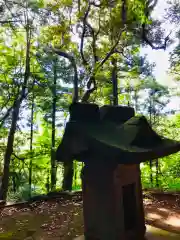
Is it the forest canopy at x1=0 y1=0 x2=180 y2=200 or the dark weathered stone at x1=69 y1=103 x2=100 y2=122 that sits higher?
the forest canopy at x1=0 y1=0 x2=180 y2=200

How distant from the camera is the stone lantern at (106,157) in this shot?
3.86 metres

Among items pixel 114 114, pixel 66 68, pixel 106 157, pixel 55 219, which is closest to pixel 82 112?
pixel 114 114

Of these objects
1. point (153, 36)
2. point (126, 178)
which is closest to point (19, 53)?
point (153, 36)

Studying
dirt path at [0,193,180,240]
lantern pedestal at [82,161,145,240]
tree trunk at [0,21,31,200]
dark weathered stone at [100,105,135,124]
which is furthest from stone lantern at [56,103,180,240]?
tree trunk at [0,21,31,200]

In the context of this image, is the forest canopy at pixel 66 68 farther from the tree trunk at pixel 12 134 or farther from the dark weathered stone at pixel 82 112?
the dark weathered stone at pixel 82 112

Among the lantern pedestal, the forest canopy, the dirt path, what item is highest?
the forest canopy

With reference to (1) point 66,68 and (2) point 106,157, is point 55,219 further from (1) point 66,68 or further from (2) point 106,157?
(1) point 66,68

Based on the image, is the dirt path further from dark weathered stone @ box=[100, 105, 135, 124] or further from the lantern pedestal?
dark weathered stone @ box=[100, 105, 135, 124]

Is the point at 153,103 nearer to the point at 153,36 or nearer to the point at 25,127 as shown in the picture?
the point at 153,36

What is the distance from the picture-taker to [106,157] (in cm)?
382

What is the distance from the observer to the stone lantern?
386 centimetres

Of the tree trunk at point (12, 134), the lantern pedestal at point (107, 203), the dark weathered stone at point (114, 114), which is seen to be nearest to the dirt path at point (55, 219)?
the lantern pedestal at point (107, 203)

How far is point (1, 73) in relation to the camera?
12.9 m

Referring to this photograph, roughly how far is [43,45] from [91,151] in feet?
32.4
